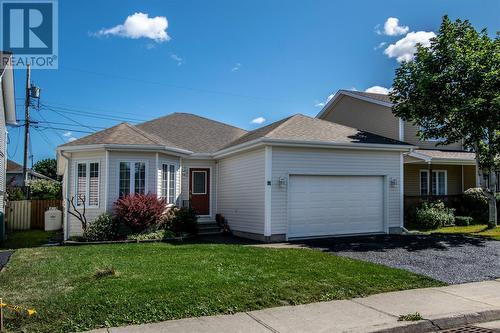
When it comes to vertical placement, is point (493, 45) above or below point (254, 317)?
above

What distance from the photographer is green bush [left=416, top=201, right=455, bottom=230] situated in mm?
17109

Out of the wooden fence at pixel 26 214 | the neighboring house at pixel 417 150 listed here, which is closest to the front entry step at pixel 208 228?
the wooden fence at pixel 26 214

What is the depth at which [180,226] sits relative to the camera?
1486 cm

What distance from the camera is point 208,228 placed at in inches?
640

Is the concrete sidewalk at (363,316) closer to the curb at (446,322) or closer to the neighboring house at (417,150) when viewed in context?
the curb at (446,322)

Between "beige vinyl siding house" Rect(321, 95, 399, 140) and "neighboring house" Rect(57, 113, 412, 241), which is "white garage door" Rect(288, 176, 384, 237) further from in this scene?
"beige vinyl siding house" Rect(321, 95, 399, 140)

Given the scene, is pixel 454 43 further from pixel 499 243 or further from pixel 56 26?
pixel 56 26

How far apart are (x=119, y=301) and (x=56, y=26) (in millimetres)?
11592

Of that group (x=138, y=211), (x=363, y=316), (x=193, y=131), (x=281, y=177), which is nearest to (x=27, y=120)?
(x=193, y=131)

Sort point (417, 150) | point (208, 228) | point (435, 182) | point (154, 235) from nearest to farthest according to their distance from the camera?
point (154, 235)
point (208, 228)
point (417, 150)
point (435, 182)

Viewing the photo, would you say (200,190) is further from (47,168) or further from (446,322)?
(47,168)

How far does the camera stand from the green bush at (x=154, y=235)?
1336 cm

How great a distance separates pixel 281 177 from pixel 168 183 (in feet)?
15.4

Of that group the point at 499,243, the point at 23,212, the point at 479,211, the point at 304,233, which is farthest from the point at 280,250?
the point at 23,212
